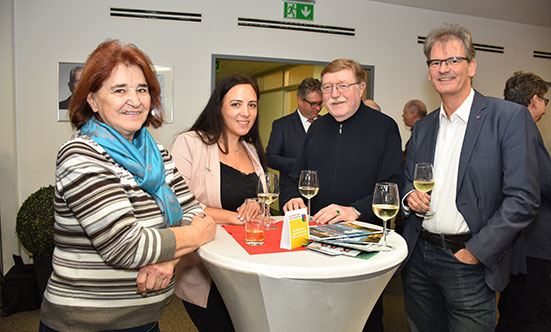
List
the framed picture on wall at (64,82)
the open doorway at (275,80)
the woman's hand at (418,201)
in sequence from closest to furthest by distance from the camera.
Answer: the woman's hand at (418,201), the framed picture on wall at (64,82), the open doorway at (275,80)

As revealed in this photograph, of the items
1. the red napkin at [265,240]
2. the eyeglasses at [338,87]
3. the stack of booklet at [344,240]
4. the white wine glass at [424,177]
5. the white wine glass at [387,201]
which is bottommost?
the red napkin at [265,240]

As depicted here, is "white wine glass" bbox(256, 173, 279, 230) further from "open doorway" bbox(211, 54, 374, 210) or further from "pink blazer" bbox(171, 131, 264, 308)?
"open doorway" bbox(211, 54, 374, 210)

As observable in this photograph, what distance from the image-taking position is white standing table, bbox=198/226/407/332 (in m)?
1.37

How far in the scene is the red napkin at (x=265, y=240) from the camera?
157 centimetres

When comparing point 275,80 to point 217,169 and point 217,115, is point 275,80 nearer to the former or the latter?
point 217,115

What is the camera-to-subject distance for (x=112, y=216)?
4.17 feet

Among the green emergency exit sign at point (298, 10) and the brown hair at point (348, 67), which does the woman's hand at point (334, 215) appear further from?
the green emergency exit sign at point (298, 10)

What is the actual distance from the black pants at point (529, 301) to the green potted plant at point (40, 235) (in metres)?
3.75

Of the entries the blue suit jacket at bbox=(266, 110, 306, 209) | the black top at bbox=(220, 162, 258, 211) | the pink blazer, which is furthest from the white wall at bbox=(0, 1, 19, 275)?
the black top at bbox=(220, 162, 258, 211)

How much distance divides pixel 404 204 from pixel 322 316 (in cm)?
98

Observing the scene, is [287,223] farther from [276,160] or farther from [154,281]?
[276,160]

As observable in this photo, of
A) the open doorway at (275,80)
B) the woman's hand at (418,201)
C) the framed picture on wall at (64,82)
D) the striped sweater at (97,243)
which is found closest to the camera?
the striped sweater at (97,243)

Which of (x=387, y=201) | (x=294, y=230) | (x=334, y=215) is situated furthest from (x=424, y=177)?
(x=294, y=230)

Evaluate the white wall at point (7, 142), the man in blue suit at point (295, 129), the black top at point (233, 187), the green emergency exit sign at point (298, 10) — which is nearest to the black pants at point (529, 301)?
the black top at point (233, 187)
